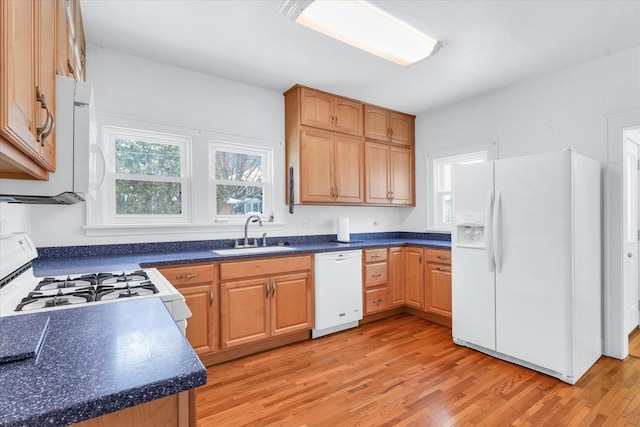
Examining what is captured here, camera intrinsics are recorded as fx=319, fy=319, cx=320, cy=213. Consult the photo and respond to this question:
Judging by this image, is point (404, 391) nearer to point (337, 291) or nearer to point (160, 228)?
point (337, 291)

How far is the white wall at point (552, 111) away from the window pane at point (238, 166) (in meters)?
2.28

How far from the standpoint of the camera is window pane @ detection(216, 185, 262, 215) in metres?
3.23

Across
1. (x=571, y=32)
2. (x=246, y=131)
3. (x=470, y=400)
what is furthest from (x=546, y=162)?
(x=246, y=131)

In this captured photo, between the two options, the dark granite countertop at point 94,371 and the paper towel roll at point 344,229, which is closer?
the dark granite countertop at point 94,371

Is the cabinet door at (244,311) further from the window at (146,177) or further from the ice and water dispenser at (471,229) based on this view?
the ice and water dispenser at (471,229)

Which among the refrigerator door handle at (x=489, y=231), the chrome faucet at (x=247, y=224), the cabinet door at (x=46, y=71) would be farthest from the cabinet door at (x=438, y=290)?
the cabinet door at (x=46, y=71)

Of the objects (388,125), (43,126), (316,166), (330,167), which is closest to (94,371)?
(43,126)

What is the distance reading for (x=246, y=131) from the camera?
3312mm

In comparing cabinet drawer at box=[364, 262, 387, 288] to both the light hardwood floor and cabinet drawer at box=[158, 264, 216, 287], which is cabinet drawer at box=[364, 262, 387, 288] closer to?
the light hardwood floor

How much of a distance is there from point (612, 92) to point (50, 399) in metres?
3.90

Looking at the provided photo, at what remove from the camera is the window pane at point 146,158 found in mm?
2771

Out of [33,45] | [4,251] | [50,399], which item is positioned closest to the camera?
[50,399]

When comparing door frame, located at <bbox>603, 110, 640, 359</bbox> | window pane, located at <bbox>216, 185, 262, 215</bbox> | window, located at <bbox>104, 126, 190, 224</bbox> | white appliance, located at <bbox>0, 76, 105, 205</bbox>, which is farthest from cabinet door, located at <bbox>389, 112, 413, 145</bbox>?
white appliance, located at <bbox>0, 76, 105, 205</bbox>

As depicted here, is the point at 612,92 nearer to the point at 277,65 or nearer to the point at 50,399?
the point at 277,65
